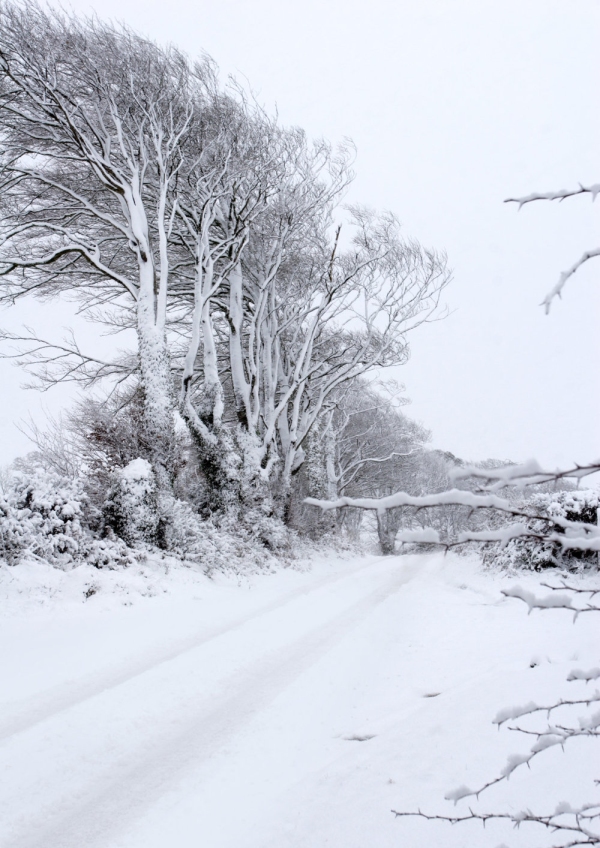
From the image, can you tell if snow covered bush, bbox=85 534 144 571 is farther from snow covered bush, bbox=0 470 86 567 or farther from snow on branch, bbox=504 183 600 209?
snow on branch, bbox=504 183 600 209

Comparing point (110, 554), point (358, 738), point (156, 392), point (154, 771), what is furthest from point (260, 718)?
point (156, 392)

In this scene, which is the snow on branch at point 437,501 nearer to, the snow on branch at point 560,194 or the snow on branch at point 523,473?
the snow on branch at point 523,473

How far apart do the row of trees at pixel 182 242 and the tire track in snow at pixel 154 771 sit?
6.26m

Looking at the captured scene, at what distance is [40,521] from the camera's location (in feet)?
24.9

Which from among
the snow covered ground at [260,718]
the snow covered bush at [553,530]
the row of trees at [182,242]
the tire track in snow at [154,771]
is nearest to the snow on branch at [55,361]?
the row of trees at [182,242]

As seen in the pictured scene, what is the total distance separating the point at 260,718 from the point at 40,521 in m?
5.12

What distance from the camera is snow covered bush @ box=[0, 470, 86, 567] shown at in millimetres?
7012

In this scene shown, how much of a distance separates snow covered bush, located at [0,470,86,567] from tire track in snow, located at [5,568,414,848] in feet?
12.6

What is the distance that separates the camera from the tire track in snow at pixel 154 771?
8.46 ft

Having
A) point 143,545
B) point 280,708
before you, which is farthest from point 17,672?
point 143,545

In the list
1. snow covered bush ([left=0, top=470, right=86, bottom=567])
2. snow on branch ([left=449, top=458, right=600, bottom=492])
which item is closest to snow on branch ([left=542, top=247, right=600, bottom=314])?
snow on branch ([left=449, top=458, right=600, bottom=492])

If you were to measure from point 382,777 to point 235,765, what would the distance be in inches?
38.7

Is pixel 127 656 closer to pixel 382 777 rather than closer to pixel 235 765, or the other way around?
pixel 235 765

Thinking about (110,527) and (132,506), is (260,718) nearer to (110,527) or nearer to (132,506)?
(110,527)
